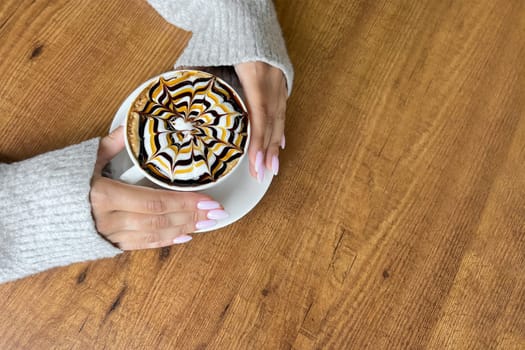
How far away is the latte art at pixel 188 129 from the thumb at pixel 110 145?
0.16 feet

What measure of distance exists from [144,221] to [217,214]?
88 mm

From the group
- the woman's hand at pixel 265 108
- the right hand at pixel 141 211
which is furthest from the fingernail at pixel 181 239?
the woman's hand at pixel 265 108

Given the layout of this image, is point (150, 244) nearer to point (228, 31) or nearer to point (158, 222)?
point (158, 222)

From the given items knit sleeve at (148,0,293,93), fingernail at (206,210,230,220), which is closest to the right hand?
fingernail at (206,210,230,220)

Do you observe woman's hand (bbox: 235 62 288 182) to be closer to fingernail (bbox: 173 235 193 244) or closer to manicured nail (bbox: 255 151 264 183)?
manicured nail (bbox: 255 151 264 183)

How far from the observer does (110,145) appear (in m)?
0.53

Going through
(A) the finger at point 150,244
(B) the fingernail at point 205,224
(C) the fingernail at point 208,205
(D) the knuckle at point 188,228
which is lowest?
(A) the finger at point 150,244

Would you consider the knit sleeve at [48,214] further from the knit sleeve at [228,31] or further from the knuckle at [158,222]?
the knit sleeve at [228,31]

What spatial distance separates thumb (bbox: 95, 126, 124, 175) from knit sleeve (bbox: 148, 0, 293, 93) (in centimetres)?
11

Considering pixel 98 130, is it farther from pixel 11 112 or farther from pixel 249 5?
pixel 249 5

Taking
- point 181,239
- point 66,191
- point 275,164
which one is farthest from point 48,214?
point 275,164

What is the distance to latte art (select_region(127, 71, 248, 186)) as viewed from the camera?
0.48 m

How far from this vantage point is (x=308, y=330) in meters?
0.56

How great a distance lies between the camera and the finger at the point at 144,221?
0.53 meters
